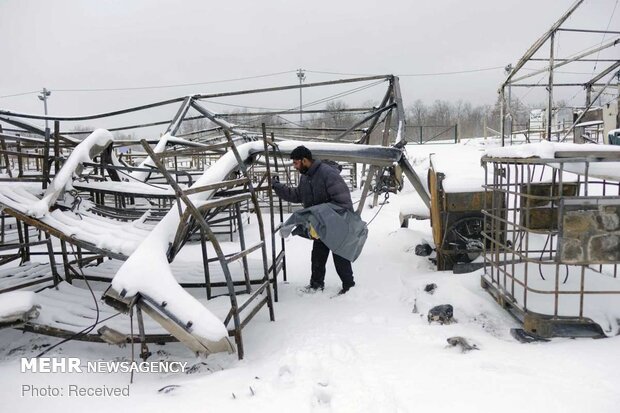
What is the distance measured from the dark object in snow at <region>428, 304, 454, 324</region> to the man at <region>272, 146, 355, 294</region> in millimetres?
1280

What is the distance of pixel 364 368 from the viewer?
3281 mm

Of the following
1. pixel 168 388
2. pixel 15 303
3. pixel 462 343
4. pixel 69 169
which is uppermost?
pixel 69 169

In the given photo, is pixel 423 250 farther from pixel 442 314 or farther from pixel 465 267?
pixel 442 314

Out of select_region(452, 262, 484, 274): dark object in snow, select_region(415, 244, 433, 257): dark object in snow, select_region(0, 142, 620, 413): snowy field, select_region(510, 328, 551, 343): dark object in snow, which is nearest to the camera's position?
select_region(0, 142, 620, 413): snowy field

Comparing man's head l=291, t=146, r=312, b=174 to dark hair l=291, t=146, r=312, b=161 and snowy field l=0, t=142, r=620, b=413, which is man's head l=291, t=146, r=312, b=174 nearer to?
dark hair l=291, t=146, r=312, b=161

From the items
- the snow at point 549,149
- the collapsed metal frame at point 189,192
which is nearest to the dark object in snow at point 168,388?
the collapsed metal frame at point 189,192

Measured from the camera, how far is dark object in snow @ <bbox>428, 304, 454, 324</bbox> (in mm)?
4156

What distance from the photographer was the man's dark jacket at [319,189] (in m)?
5.02

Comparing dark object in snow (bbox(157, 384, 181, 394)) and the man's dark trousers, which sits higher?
the man's dark trousers

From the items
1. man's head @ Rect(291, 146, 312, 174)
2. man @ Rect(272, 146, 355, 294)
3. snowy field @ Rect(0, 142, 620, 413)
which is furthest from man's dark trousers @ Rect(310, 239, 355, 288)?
man's head @ Rect(291, 146, 312, 174)

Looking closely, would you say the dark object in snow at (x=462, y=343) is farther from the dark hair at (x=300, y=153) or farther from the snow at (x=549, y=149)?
the dark hair at (x=300, y=153)

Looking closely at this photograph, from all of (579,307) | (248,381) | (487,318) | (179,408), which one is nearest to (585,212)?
(579,307)

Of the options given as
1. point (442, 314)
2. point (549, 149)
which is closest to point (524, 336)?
point (442, 314)

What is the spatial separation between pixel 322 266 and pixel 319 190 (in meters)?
1.07
